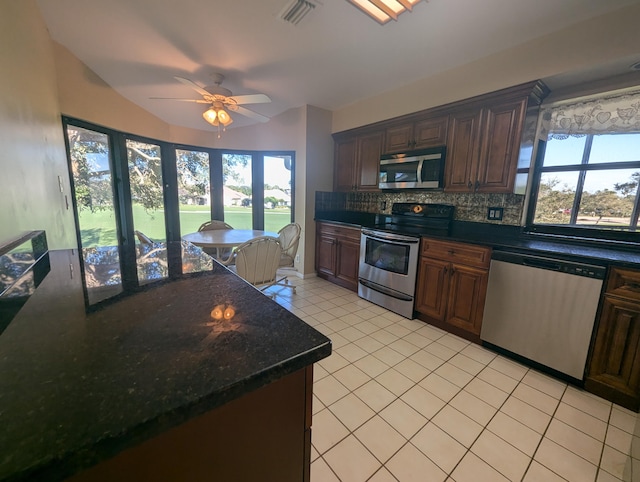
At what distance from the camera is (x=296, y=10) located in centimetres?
175

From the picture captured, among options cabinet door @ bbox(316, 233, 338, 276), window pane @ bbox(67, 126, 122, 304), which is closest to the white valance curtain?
cabinet door @ bbox(316, 233, 338, 276)

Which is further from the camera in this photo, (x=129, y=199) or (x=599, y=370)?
(x=129, y=199)

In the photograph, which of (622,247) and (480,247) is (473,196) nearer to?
(480,247)

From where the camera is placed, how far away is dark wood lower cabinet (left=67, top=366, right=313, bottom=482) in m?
0.42

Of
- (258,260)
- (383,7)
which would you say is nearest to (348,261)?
(258,260)

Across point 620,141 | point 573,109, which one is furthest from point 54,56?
point 620,141

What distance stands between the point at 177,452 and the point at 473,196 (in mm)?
3073

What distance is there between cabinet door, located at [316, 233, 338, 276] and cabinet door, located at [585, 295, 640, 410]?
2.60 m

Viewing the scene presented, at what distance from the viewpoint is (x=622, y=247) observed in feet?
6.50

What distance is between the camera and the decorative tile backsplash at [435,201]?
2520 mm

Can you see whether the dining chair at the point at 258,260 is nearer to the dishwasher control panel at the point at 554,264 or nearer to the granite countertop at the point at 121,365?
the granite countertop at the point at 121,365

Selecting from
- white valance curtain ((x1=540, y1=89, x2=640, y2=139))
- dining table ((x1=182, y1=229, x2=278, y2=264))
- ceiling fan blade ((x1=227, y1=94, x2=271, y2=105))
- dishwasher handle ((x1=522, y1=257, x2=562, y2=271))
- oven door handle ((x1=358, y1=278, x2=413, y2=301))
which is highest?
ceiling fan blade ((x1=227, y1=94, x2=271, y2=105))

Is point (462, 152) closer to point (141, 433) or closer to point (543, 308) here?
point (543, 308)

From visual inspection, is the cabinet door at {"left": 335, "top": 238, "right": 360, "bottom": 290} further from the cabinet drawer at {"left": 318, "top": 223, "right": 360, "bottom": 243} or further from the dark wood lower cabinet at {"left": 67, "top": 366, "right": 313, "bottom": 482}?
the dark wood lower cabinet at {"left": 67, "top": 366, "right": 313, "bottom": 482}
